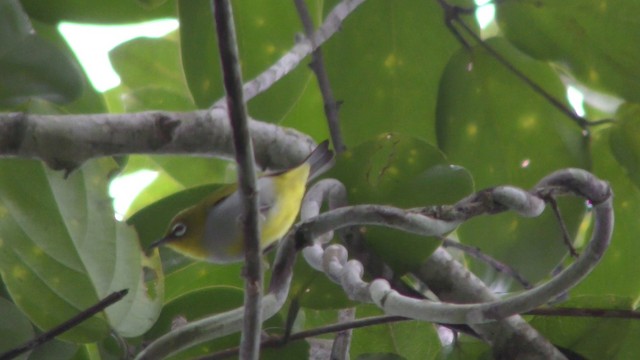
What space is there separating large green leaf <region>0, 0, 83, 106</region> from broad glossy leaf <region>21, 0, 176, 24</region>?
0.05m

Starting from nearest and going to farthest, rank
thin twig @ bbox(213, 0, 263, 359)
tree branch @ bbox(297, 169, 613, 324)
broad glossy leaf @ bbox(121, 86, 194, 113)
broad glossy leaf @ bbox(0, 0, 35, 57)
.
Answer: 1. thin twig @ bbox(213, 0, 263, 359)
2. tree branch @ bbox(297, 169, 613, 324)
3. broad glossy leaf @ bbox(0, 0, 35, 57)
4. broad glossy leaf @ bbox(121, 86, 194, 113)

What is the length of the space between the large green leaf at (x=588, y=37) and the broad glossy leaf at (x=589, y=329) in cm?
37

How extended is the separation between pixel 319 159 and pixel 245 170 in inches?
20.9

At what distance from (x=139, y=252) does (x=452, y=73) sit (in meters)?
0.57

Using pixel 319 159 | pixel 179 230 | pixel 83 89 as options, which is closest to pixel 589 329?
pixel 319 159

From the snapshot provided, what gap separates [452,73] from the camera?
1.48 metres

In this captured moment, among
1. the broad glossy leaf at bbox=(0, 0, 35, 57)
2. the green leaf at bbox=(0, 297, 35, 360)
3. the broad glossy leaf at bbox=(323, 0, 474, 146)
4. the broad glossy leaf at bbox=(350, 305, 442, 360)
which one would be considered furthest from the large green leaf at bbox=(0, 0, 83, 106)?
the broad glossy leaf at bbox=(350, 305, 442, 360)

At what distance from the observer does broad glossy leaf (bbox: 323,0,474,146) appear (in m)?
1.50

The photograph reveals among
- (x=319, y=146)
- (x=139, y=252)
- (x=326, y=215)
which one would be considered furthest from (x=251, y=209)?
(x=319, y=146)

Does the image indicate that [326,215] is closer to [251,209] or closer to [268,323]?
[251,209]

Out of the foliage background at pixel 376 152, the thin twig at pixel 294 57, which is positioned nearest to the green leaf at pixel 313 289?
the foliage background at pixel 376 152

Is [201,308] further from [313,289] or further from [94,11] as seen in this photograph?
[94,11]

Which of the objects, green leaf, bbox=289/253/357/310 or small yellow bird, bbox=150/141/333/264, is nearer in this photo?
green leaf, bbox=289/253/357/310

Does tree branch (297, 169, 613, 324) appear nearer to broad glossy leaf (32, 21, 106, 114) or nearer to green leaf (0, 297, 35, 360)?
green leaf (0, 297, 35, 360)
